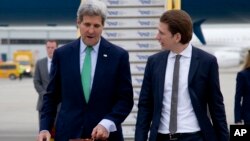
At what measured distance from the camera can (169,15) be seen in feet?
15.2

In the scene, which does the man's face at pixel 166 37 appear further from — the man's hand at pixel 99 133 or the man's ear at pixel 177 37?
the man's hand at pixel 99 133

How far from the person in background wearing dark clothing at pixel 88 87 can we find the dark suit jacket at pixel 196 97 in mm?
150

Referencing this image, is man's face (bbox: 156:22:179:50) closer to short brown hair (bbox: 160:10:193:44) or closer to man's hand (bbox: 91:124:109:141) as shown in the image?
short brown hair (bbox: 160:10:193:44)

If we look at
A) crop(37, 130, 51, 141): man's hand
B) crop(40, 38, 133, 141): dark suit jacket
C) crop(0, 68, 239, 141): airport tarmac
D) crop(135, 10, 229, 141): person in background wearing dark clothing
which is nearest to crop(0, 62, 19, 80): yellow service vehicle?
crop(0, 68, 239, 141): airport tarmac

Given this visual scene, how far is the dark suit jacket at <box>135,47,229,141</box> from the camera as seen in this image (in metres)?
4.66

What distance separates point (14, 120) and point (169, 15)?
51.0 ft

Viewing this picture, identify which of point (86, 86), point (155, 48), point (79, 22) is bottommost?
point (155, 48)

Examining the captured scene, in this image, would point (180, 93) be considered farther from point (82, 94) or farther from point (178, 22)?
point (82, 94)

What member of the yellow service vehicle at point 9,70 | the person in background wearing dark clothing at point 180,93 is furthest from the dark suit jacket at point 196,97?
the yellow service vehicle at point 9,70

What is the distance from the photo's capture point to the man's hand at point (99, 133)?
15.1 ft

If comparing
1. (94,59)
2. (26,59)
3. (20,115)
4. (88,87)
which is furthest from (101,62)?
(26,59)

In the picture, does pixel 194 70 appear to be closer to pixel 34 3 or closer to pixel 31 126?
pixel 34 3

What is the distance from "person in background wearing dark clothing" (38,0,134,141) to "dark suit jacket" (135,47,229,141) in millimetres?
150

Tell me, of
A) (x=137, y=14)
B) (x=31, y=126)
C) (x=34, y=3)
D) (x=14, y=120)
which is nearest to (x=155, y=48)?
(x=137, y=14)
